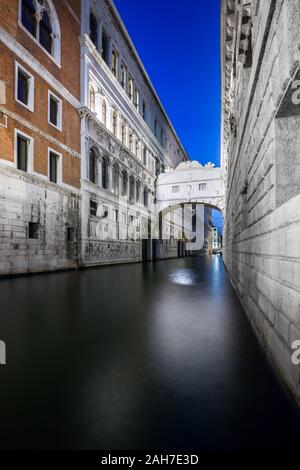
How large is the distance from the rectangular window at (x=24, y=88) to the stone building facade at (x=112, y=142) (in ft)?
12.7

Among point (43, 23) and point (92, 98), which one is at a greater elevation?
point (43, 23)

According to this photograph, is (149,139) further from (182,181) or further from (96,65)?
(96,65)

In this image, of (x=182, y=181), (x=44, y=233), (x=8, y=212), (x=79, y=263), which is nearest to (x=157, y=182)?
(x=182, y=181)

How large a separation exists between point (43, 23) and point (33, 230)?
10239mm

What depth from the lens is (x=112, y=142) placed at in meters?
18.6

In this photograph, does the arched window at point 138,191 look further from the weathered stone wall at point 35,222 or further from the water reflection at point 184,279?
the water reflection at point 184,279

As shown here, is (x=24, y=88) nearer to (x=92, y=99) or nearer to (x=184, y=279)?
(x=92, y=99)

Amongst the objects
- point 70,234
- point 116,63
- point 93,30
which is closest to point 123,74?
point 116,63

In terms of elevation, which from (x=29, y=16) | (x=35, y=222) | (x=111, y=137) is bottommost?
(x=35, y=222)

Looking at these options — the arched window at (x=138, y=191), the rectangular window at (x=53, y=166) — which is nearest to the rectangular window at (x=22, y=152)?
the rectangular window at (x=53, y=166)

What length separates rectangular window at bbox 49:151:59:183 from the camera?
517 inches

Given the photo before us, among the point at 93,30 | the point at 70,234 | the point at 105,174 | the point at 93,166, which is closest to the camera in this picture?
the point at 70,234

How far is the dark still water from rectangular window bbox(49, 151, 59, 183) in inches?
420

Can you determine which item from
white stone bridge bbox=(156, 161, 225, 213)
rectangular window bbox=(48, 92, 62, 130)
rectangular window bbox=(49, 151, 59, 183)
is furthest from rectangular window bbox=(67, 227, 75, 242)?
white stone bridge bbox=(156, 161, 225, 213)
